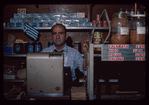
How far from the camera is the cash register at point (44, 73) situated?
2.52 ft

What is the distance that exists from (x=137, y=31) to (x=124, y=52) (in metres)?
0.19

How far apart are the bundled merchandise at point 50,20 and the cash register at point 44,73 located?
1.21 metres

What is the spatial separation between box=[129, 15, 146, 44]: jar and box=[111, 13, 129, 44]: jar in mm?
49

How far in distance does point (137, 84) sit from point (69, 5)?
76.8 inches

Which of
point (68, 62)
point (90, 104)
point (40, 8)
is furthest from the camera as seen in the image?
point (40, 8)

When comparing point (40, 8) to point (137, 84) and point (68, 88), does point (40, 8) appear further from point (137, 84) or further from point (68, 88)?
point (137, 84)

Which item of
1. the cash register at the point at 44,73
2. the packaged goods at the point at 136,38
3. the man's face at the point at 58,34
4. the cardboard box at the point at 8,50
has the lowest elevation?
the cash register at the point at 44,73

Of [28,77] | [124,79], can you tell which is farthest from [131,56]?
[28,77]

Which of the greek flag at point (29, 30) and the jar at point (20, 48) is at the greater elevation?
the greek flag at point (29, 30)

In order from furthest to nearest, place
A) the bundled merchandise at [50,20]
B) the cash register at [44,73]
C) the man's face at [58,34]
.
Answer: the bundled merchandise at [50,20]
the man's face at [58,34]
the cash register at [44,73]

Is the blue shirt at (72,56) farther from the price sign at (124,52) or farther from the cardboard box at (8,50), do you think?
the price sign at (124,52)

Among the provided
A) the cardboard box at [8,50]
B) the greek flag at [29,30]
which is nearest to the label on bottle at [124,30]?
the greek flag at [29,30]

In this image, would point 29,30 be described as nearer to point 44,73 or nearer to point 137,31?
point 44,73

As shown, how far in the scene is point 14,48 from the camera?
1.94 m
